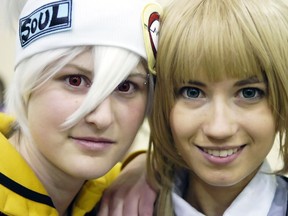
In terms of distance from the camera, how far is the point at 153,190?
3.23ft

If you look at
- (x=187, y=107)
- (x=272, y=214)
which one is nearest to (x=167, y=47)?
(x=187, y=107)

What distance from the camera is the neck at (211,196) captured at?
36.8 inches

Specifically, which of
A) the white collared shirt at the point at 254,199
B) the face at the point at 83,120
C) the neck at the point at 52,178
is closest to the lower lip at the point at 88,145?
the face at the point at 83,120

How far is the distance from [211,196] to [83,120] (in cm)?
30

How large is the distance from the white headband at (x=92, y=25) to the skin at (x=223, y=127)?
10 cm

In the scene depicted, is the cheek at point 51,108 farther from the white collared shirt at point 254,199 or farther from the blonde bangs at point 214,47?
the white collared shirt at point 254,199

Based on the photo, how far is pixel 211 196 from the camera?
3.13 ft

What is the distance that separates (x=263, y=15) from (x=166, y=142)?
29cm

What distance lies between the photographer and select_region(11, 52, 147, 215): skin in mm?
811

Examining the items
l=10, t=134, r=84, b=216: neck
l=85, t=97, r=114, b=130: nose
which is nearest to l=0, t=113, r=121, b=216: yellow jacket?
l=10, t=134, r=84, b=216: neck

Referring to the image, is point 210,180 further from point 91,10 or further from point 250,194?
point 91,10

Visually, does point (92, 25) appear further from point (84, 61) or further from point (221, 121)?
point (221, 121)

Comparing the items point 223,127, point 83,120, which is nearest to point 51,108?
point 83,120

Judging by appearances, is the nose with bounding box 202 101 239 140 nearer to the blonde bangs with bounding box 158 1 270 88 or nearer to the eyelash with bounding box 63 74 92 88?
the blonde bangs with bounding box 158 1 270 88
